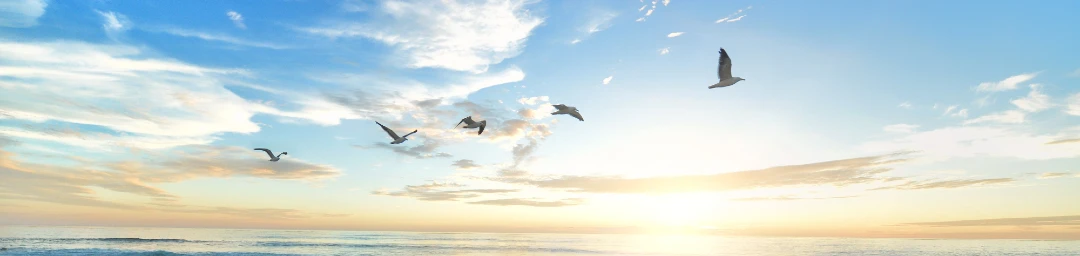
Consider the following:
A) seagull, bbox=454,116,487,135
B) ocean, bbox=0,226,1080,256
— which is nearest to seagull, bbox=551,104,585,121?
seagull, bbox=454,116,487,135

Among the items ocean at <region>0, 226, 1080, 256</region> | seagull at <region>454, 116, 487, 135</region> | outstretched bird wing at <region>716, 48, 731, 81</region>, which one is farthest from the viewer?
ocean at <region>0, 226, 1080, 256</region>

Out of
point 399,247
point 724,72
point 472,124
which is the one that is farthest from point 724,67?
point 399,247

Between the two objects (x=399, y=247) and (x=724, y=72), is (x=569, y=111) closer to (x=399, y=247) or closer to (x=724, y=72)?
(x=724, y=72)

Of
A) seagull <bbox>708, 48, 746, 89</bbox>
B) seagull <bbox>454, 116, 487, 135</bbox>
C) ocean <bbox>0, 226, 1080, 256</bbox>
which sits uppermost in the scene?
seagull <bbox>708, 48, 746, 89</bbox>

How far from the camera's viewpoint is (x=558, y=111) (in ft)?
89.6

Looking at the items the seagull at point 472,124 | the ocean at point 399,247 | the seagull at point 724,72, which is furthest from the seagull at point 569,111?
the ocean at point 399,247

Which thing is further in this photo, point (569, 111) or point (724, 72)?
point (569, 111)

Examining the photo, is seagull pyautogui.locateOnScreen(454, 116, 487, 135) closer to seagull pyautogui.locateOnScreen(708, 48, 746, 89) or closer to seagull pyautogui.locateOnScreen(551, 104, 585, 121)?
seagull pyautogui.locateOnScreen(551, 104, 585, 121)

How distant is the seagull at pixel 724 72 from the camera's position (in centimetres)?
2468

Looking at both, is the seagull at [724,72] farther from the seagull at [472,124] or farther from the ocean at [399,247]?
the ocean at [399,247]

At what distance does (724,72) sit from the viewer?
24969mm

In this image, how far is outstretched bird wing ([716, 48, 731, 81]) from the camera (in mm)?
24656

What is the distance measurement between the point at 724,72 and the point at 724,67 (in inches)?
12.0

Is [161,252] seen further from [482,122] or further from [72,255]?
[482,122]
